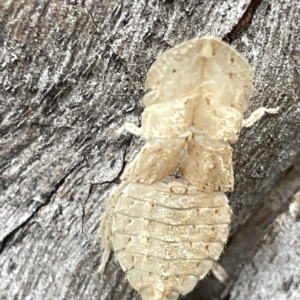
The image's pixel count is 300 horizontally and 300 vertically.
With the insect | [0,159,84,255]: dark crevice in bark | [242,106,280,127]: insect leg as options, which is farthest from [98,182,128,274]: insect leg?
[242,106,280,127]: insect leg

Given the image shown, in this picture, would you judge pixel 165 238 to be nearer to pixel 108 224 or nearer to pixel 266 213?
pixel 108 224

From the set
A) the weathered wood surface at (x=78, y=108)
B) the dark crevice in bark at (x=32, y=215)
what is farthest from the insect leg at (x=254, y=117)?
the dark crevice in bark at (x=32, y=215)

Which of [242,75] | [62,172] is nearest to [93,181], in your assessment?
[62,172]

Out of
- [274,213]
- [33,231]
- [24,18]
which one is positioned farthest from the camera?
[274,213]

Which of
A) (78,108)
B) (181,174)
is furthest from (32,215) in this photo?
(181,174)

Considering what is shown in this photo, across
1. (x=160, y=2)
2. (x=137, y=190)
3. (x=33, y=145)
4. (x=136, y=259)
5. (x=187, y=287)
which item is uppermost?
(x=160, y=2)

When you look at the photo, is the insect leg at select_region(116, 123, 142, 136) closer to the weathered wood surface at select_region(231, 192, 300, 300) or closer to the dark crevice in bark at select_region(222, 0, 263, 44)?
the dark crevice in bark at select_region(222, 0, 263, 44)

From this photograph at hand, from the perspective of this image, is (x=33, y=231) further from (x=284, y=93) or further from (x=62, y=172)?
(x=284, y=93)
